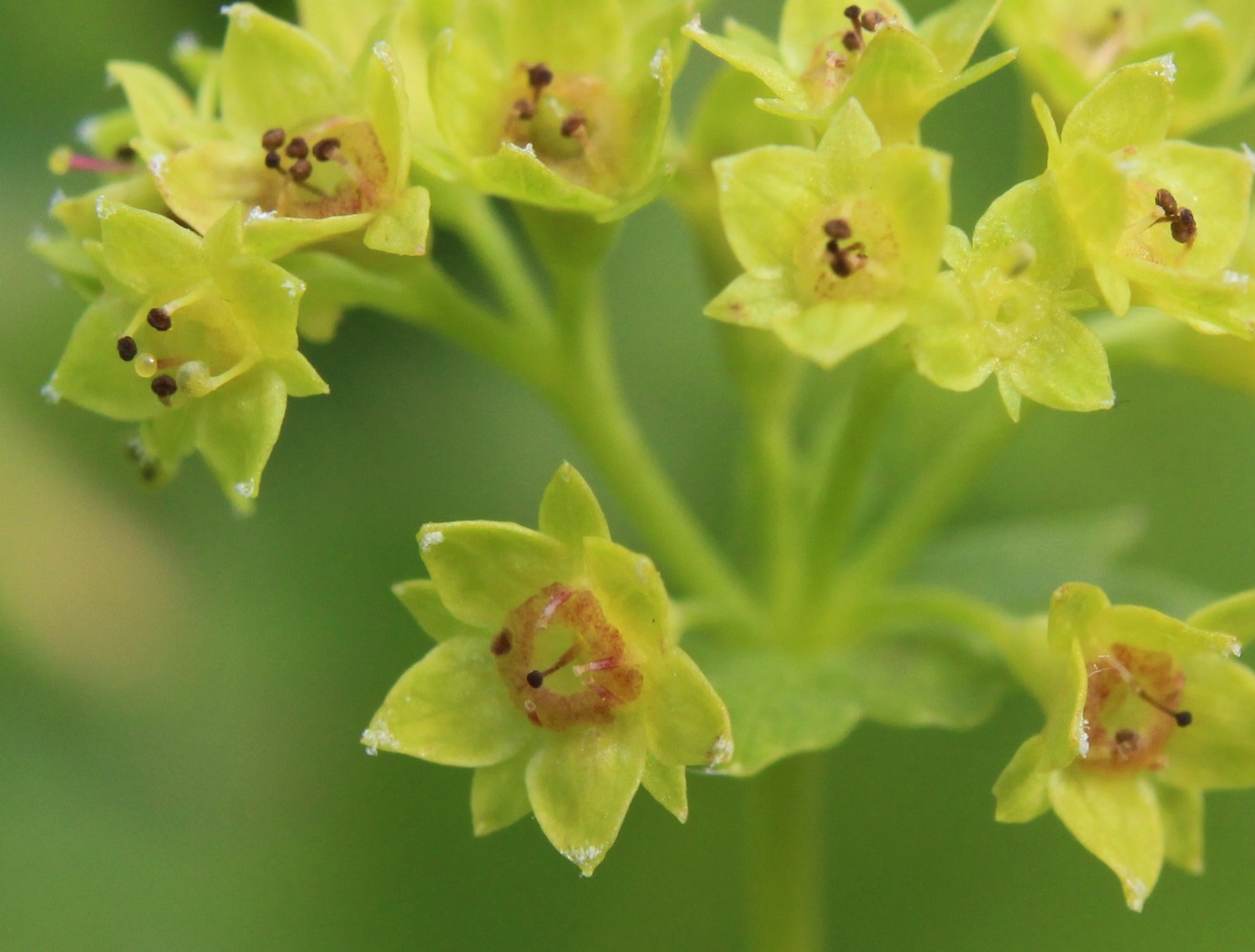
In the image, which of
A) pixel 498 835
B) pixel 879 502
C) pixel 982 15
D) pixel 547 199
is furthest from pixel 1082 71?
pixel 498 835

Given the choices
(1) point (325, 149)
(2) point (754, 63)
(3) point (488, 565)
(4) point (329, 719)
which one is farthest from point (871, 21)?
(4) point (329, 719)

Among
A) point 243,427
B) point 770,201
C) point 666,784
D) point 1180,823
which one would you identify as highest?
point 770,201

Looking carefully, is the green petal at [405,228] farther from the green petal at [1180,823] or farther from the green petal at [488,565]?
the green petal at [1180,823]

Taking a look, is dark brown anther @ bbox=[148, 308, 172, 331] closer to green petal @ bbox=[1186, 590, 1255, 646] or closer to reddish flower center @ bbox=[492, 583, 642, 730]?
reddish flower center @ bbox=[492, 583, 642, 730]

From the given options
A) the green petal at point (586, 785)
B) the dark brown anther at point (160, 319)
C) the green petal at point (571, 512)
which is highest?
the dark brown anther at point (160, 319)

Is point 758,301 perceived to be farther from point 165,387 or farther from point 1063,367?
point 165,387

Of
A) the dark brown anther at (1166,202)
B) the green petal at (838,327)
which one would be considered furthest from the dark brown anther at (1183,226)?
the green petal at (838,327)
